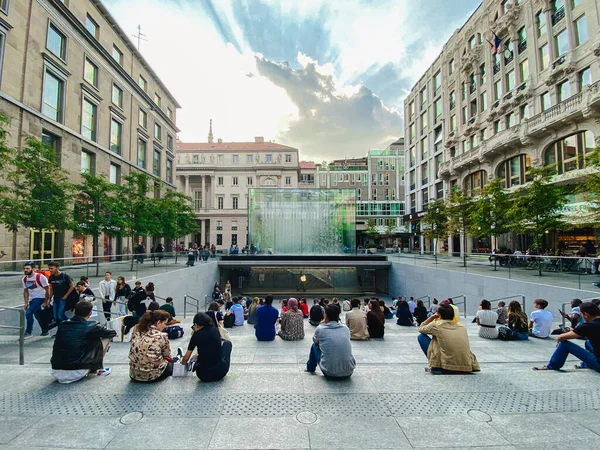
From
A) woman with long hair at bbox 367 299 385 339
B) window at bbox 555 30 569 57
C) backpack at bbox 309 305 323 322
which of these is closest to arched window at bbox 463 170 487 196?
window at bbox 555 30 569 57

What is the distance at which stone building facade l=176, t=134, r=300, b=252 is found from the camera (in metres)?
63.0

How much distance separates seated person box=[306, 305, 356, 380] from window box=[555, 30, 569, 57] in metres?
29.6

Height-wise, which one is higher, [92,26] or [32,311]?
[92,26]

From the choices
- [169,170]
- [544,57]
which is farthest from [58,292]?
[169,170]

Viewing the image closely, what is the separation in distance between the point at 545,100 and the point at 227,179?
2076 inches

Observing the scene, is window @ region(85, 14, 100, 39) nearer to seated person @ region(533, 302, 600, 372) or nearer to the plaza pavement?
the plaza pavement

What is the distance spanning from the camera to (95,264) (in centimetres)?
1404

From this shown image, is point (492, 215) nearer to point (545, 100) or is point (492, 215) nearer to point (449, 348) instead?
point (545, 100)

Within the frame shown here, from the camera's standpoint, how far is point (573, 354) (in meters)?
5.10

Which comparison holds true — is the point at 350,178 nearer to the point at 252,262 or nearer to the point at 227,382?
the point at 252,262

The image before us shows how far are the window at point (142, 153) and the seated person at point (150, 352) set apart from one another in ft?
107

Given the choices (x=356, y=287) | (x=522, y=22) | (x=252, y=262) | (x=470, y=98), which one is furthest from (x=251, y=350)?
(x=470, y=98)

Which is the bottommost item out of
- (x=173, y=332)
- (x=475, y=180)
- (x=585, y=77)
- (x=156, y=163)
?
(x=173, y=332)

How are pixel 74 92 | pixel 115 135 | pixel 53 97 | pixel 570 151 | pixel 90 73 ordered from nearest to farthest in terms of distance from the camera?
pixel 53 97 → pixel 570 151 → pixel 74 92 → pixel 90 73 → pixel 115 135
